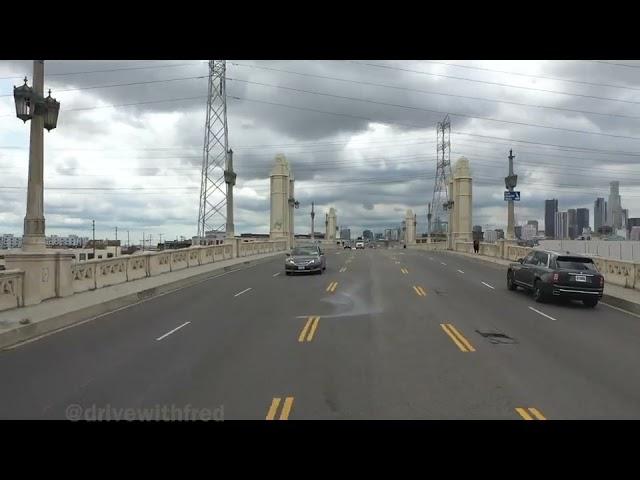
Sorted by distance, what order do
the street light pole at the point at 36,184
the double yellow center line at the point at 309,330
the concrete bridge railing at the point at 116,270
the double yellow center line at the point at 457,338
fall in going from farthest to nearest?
the street light pole at the point at 36,184 < the concrete bridge railing at the point at 116,270 < the double yellow center line at the point at 309,330 < the double yellow center line at the point at 457,338

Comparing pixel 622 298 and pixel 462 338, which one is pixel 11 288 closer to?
pixel 462 338

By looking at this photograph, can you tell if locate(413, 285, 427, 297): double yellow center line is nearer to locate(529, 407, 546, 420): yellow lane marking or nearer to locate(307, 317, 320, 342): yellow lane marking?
locate(307, 317, 320, 342): yellow lane marking

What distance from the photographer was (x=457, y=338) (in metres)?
11.4

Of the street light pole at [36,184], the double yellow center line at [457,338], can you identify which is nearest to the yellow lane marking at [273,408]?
the double yellow center line at [457,338]

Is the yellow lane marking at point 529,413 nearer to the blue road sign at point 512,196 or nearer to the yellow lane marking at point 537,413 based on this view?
the yellow lane marking at point 537,413

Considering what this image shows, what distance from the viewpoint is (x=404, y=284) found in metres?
23.2

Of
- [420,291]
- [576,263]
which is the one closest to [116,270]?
[420,291]

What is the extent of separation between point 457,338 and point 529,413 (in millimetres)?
5095

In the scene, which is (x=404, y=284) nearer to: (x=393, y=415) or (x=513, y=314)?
(x=513, y=314)

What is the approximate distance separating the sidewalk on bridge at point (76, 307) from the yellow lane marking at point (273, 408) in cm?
661

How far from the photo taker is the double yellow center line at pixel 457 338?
1031 centimetres
